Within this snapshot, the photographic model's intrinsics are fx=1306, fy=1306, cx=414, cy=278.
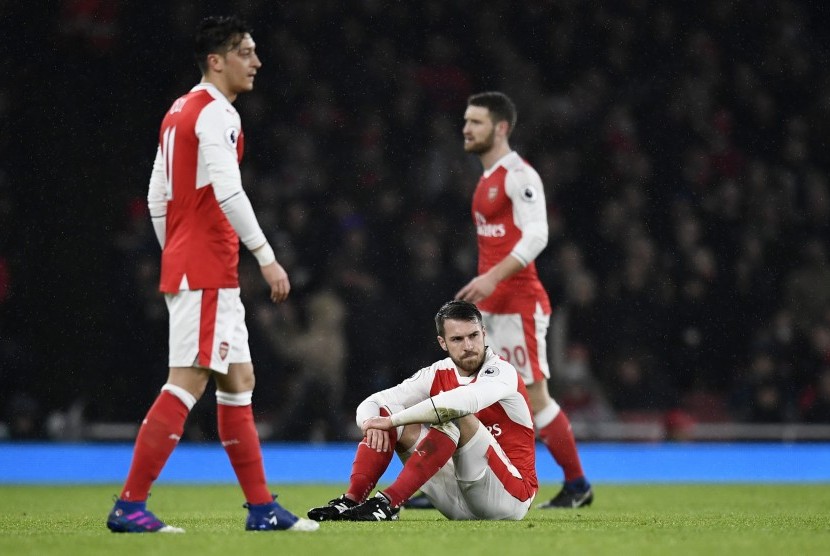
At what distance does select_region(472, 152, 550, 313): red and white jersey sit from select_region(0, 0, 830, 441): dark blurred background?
143 inches

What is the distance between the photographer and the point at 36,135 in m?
10.7

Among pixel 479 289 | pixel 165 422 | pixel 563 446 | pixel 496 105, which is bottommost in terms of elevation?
pixel 563 446

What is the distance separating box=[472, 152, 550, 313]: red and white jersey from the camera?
6582mm

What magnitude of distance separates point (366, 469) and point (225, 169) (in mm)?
1432

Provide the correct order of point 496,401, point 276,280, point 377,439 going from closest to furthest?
1. point 276,280
2. point 377,439
3. point 496,401

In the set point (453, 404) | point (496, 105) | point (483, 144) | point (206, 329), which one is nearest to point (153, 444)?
point (206, 329)

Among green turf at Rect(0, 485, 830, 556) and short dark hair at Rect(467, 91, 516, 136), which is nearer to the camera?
green turf at Rect(0, 485, 830, 556)

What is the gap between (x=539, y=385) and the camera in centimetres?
669

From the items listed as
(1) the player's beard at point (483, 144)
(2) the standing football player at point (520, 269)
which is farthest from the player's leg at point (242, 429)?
(1) the player's beard at point (483, 144)

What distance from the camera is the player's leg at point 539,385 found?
21.7ft

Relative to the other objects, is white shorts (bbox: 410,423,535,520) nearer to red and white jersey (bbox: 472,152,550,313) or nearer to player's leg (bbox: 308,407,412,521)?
player's leg (bbox: 308,407,412,521)

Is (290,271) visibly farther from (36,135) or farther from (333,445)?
(36,135)

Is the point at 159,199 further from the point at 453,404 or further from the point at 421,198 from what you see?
the point at 421,198

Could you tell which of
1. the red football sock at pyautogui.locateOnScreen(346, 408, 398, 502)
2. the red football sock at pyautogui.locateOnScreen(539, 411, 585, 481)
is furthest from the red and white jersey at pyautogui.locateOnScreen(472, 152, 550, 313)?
the red football sock at pyautogui.locateOnScreen(346, 408, 398, 502)
